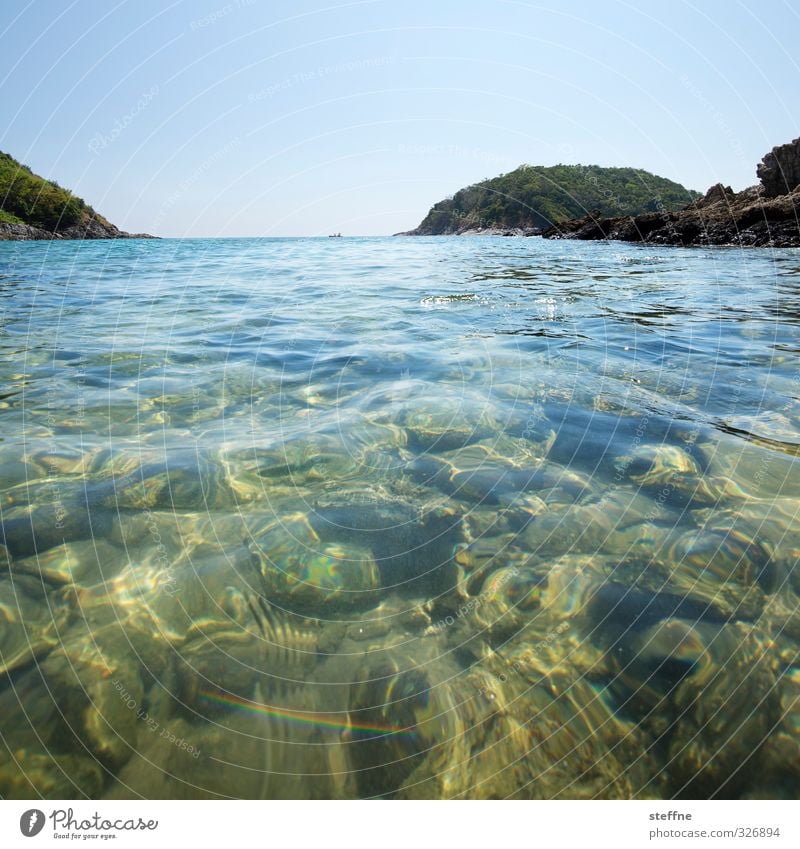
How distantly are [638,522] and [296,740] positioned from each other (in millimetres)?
2444

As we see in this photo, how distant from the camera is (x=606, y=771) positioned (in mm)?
1771

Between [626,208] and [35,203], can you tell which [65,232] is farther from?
[626,208]

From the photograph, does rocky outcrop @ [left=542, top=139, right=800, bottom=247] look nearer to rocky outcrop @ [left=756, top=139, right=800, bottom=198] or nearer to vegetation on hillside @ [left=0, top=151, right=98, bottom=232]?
rocky outcrop @ [left=756, top=139, right=800, bottom=198]

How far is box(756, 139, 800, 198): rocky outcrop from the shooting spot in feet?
152

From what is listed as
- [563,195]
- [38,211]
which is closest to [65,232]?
[38,211]

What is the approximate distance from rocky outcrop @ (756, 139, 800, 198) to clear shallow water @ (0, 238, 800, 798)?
59.3 meters

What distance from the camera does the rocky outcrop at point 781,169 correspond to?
46.3 metres

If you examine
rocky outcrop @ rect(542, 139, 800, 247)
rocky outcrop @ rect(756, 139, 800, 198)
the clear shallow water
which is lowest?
the clear shallow water
